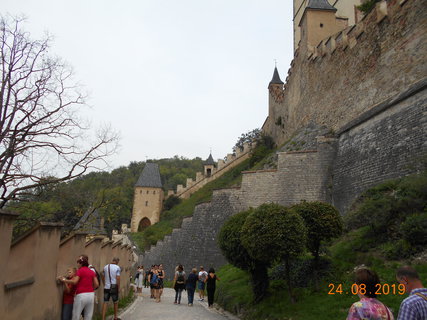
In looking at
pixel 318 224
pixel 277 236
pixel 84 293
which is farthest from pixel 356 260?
pixel 84 293

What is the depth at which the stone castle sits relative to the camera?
42.8 ft

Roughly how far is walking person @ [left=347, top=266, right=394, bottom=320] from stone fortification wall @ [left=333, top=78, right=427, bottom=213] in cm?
855

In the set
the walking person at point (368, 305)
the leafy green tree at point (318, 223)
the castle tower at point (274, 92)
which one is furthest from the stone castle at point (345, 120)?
the walking person at point (368, 305)

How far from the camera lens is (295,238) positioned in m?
8.41

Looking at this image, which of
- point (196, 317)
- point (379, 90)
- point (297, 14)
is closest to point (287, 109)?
point (379, 90)

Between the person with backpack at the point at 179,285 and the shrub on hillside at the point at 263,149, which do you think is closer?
the person with backpack at the point at 179,285

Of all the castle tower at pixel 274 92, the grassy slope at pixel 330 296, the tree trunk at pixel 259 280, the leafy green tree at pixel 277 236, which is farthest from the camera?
the castle tower at pixel 274 92

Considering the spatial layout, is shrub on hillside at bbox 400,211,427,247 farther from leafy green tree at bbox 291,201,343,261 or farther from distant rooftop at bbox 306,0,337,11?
distant rooftop at bbox 306,0,337,11

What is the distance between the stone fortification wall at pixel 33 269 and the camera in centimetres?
481

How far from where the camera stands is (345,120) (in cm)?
1908

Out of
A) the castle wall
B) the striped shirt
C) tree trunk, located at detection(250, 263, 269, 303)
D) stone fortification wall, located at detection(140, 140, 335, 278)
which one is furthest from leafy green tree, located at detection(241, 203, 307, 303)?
the castle wall

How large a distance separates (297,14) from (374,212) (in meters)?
41.7

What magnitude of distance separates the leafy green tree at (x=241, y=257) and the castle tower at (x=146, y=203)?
45.4m
